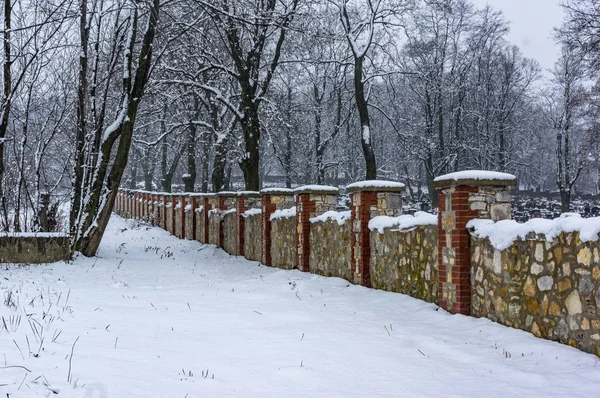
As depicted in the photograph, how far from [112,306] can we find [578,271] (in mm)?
4813

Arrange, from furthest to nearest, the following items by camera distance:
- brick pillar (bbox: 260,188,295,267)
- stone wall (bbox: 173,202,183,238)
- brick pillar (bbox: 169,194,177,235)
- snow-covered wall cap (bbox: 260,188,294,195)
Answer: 1. brick pillar (bbox: 169,194,177,235)
2. stone wall (bbox: 173,202,183,238)
3. brick pillar (bbox: 260,188,295,267)
4. snow-covered wall cap (bbox: 260,188,294,195)

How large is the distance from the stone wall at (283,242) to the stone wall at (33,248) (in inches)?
163

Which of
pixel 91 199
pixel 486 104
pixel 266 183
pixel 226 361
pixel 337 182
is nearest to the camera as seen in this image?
pixel 226 361

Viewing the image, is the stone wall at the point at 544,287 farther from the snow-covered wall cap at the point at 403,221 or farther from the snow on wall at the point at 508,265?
the snow-covered wall cap at the point at 403,221

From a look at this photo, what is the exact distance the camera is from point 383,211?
894 centimetres

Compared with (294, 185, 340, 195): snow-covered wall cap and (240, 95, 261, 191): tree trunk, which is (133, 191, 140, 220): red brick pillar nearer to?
(240, 95, 261, 191): tree trunk

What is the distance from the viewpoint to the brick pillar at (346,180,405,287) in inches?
346

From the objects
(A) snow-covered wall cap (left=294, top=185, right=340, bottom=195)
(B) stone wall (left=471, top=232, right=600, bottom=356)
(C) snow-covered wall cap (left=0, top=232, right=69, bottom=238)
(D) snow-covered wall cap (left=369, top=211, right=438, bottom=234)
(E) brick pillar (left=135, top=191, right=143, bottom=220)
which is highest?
(E) brick pillar (left=135, top=191, right=143, bottom=220)

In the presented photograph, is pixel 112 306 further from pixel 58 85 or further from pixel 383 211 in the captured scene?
pixel 58 85

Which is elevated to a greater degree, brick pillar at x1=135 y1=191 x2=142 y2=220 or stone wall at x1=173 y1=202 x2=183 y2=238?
brick pillar at x1=135 y1=191 x2=142 y2=220

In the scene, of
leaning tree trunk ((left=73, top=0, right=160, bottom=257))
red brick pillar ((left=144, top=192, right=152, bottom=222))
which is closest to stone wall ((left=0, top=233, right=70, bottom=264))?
leaning tree trunk ((left=73, top=0, right=160, bottom=257))

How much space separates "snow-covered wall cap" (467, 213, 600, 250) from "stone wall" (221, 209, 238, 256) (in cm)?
948

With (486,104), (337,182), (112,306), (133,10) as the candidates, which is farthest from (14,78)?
(337,182)

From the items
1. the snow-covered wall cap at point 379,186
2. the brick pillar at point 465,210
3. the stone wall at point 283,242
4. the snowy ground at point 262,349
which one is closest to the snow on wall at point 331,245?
the stone wall at point 283,242
